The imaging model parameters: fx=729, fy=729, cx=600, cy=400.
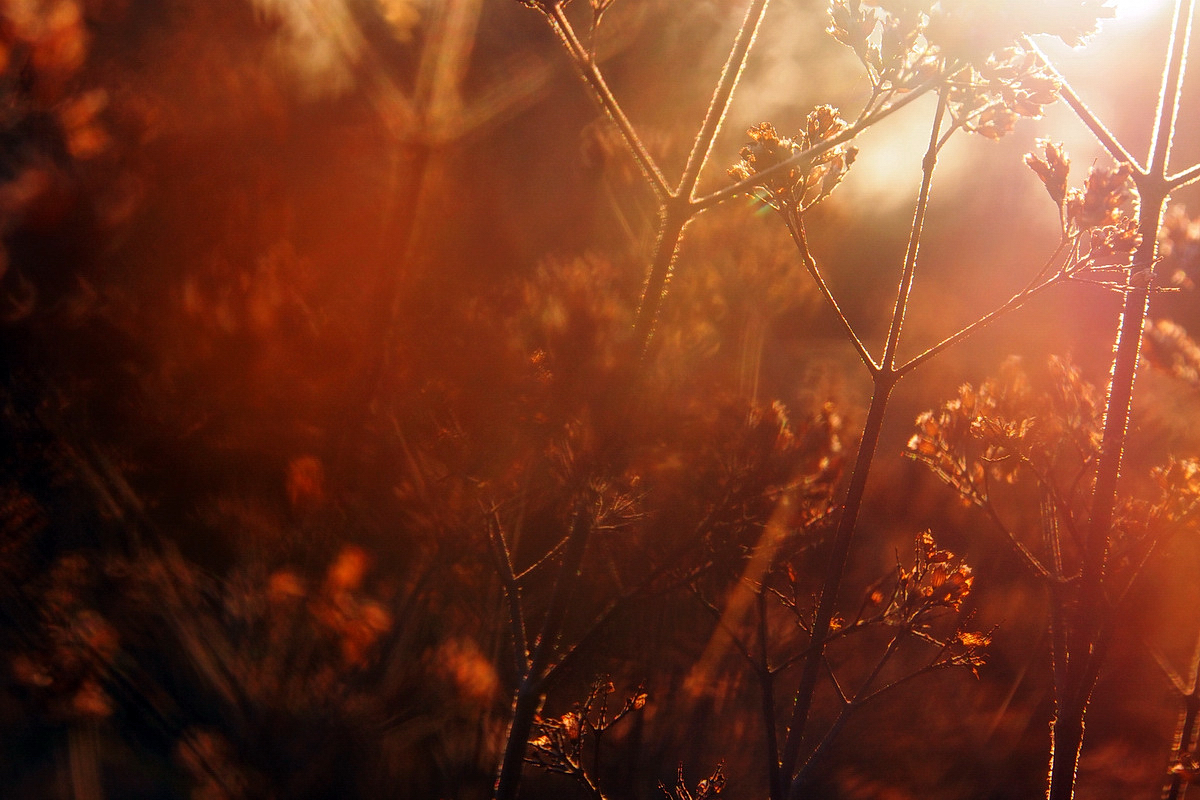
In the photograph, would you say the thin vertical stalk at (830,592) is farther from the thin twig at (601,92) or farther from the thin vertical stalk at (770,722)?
the thin twig at (601,92)

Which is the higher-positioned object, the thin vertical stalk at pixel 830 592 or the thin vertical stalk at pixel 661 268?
the thin vertical stalk at pixel 661 268

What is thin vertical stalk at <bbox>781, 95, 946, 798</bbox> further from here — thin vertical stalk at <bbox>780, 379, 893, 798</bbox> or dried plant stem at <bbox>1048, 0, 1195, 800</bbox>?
dried plant stem at <bbox>1048, 0, 1195, 800</bbox>

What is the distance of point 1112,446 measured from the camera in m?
→ 2.39

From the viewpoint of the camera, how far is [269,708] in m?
4.70

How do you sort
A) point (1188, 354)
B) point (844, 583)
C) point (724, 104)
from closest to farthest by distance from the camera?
point (724, 104)
point (1188, 354)
point (844, 583)

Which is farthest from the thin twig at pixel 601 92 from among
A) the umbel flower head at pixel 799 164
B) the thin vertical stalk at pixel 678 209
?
the umbel flower head at pixel 799 164

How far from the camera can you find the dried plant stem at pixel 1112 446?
7.89 ft

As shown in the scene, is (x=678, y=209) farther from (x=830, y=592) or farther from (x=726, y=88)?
(x=830, y=592)

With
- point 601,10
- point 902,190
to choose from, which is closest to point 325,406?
point 601,10

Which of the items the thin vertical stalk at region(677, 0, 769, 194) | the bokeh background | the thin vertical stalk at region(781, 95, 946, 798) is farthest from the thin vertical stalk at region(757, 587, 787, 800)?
the thin vertical stalk at region(677, 0, 769, 194)

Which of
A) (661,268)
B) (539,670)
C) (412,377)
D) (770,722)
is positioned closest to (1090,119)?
(661,268)

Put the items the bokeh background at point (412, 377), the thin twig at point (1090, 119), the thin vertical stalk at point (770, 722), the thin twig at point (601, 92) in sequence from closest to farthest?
1. the thin twig at point (601, 92)
2. the thin twig at point (1090, 119)
3. the thin vertical stalk at point (770, 722)
4. the bokeh background at point (412, 377)

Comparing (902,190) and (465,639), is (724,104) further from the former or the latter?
(902,190)

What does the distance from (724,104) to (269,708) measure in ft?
14.9
